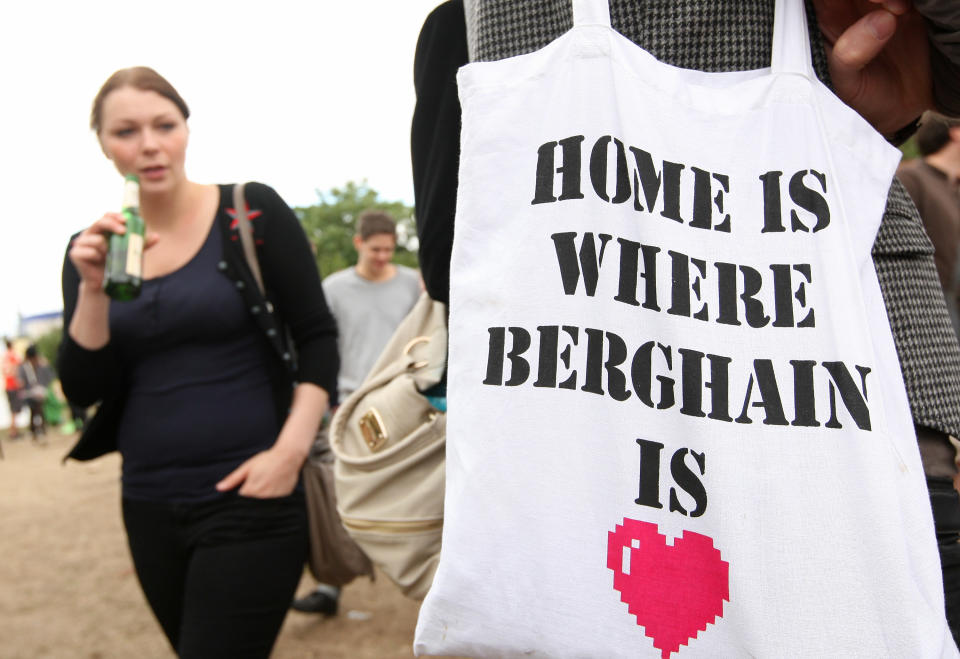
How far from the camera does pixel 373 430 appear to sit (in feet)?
5.27

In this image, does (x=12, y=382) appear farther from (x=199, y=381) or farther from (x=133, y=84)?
(x=199, y=381)

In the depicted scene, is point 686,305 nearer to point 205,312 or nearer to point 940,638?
point 940,638

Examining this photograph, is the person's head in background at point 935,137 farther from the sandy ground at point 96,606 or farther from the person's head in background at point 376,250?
the person's head in background at point 376,250

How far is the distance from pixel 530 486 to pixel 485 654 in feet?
0.70

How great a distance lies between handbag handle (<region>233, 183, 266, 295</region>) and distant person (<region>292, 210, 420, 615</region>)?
268 centimetres

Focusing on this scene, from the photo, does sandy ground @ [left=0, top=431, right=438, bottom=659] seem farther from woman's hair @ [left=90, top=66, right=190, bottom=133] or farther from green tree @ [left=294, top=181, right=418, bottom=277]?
green tree @ [left=294, top=181, right=418, bottom=277]

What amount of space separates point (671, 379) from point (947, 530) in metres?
0.51

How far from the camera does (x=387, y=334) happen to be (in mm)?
5273

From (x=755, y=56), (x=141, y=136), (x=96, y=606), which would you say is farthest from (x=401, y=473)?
(x=96, y=606)

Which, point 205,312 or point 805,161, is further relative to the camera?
point 205,312

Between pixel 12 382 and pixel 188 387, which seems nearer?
pixel 188 387

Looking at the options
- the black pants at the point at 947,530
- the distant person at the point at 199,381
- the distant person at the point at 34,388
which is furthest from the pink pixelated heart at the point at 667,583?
the distant person at the point at 34,388

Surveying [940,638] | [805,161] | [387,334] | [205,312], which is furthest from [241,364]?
[387,334]

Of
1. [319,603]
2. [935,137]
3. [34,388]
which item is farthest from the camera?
[34,388]
